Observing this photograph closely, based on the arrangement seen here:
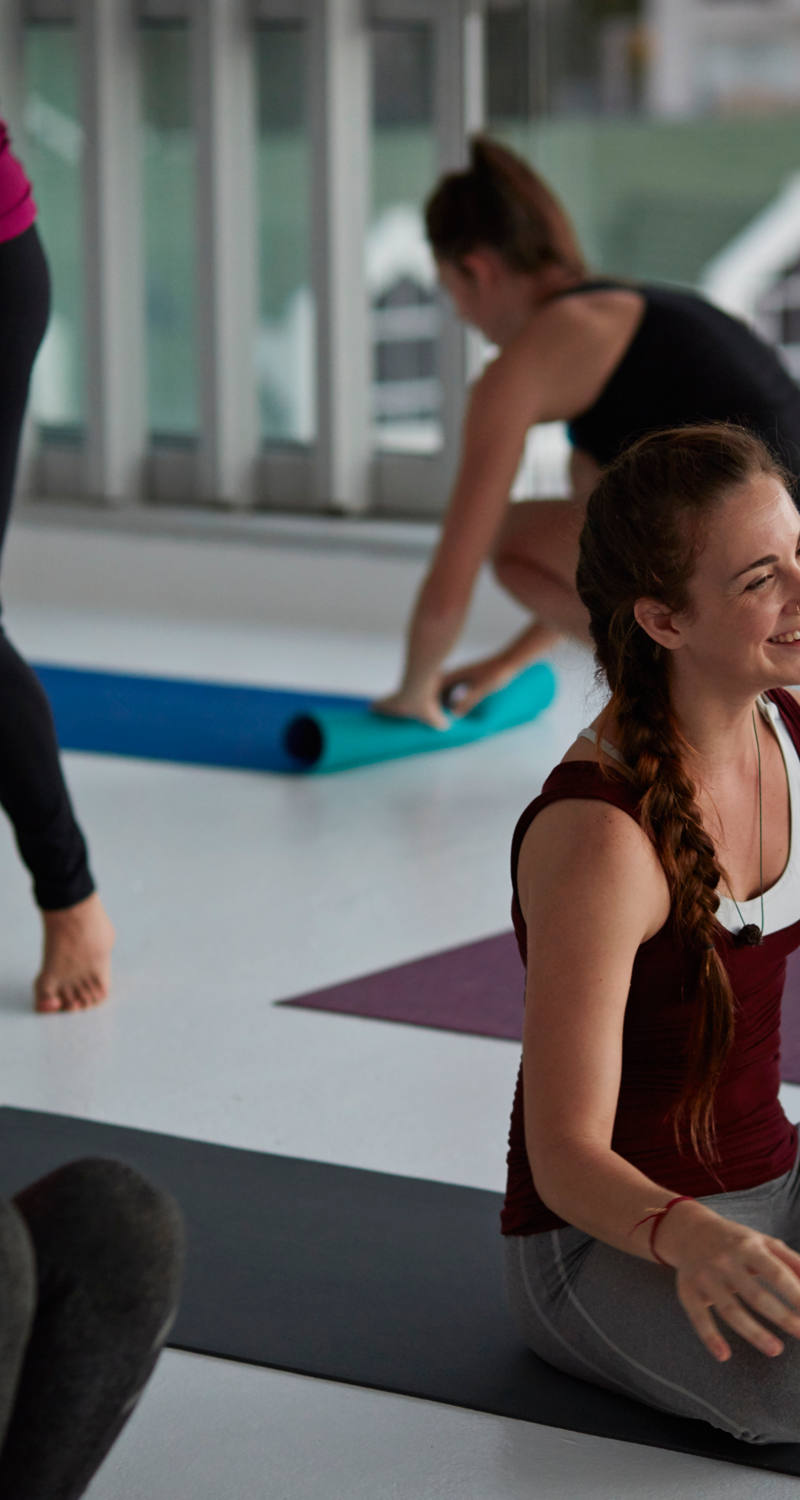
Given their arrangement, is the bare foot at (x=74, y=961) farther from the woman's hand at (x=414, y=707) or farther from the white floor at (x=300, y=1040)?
the woman's hand at (x=414, y=707)

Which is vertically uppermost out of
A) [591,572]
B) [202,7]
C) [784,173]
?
[591,572]

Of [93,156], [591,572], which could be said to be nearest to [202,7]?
[93,156]

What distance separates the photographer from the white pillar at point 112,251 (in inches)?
240

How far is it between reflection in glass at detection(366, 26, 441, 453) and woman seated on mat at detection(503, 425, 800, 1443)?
4219 mm

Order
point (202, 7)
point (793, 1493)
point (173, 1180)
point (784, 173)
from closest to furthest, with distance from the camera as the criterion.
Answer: point (793, 1493) < point (173, 1180) < point (202, 7) < point (784, 173)

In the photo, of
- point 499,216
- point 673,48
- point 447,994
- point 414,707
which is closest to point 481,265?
point 499,216

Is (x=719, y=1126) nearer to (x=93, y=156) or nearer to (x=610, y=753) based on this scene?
(x=610, y=753)

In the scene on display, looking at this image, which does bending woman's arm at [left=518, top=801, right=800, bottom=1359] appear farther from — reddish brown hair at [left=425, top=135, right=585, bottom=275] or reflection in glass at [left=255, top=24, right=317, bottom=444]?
reflection in glass at [left=255, top=24, right=317, bottom=444]

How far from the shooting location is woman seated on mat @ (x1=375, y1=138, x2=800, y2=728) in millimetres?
3189

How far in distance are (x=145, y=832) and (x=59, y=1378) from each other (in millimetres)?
2396

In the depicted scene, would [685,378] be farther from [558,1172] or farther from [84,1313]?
[84,1313]

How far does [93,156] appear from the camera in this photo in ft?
20.0

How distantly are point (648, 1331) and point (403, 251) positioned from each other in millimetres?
4742

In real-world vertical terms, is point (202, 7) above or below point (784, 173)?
above
